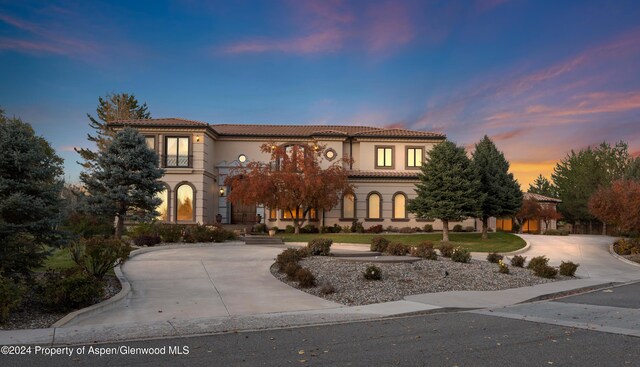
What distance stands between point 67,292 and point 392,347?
6.67 m

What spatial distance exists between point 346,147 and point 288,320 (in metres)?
30.0

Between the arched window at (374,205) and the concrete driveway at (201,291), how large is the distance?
19.5 m

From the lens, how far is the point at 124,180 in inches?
1013

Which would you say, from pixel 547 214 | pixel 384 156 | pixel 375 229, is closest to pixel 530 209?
pixel 547 214

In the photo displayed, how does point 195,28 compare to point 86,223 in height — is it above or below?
above

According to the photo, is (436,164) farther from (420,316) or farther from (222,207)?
(420,316)

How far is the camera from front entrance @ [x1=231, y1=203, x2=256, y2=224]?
37.2m

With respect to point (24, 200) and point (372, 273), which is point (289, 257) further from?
point (24, 200)

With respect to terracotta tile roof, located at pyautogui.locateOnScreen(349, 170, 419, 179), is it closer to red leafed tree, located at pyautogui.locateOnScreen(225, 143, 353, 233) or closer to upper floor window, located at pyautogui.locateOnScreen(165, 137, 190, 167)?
red leafed tree, located at pyautogui.locateOnScreen(225, 143, 353, 233)

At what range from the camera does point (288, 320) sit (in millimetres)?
9516

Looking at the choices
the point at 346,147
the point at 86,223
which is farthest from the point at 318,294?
the point at 346,147

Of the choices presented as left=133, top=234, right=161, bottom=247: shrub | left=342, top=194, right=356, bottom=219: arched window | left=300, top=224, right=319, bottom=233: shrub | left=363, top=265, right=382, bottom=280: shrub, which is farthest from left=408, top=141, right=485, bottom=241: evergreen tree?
left=133, top=234, right=161, bottom=247: shrub

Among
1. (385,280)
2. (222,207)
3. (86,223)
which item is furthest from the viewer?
(222,207)

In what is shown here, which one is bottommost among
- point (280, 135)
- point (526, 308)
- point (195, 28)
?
point (526, 308)
